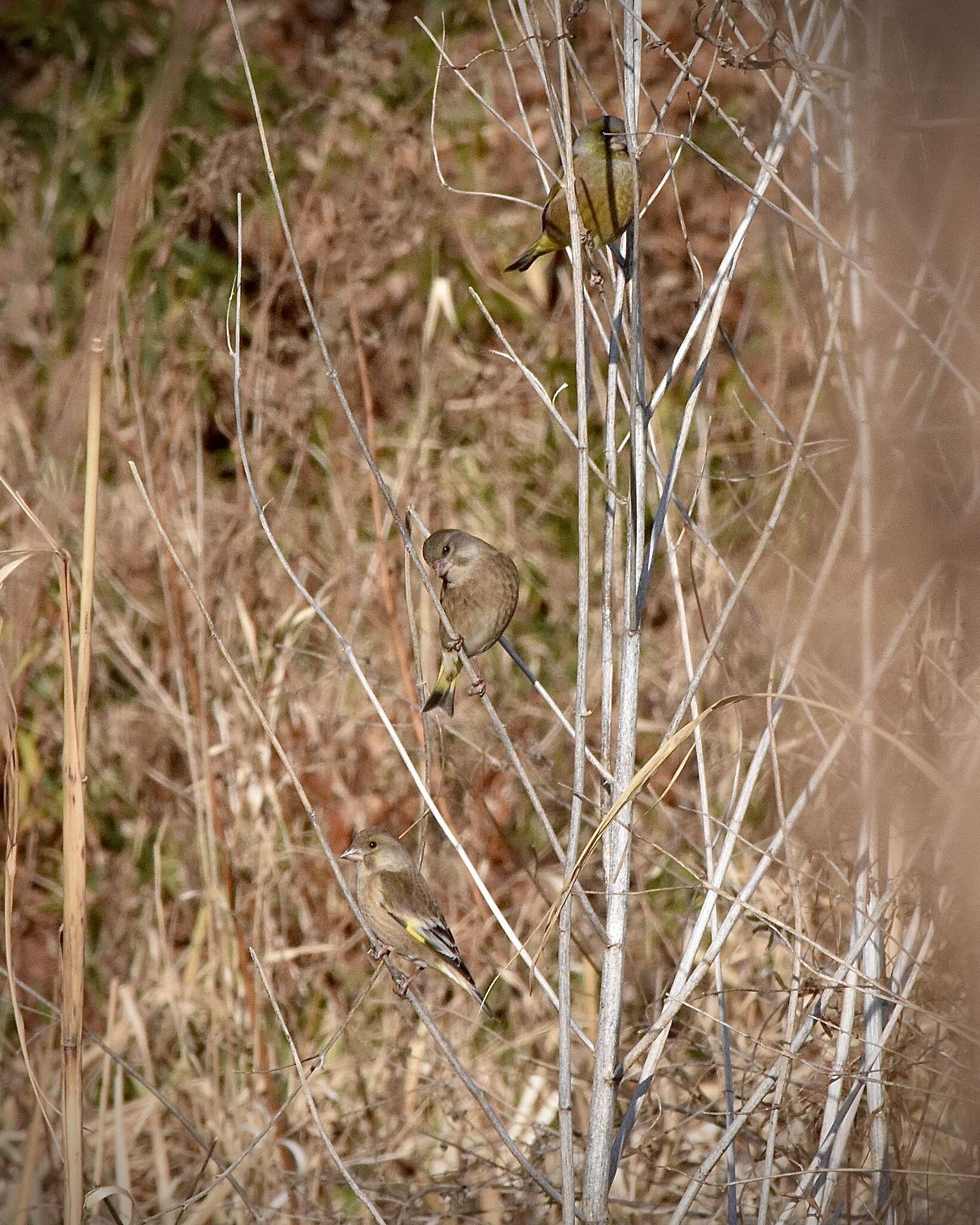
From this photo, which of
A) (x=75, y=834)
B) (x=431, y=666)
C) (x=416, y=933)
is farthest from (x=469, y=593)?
(x=75, y=834)

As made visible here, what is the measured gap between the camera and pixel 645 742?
4809 millimetres

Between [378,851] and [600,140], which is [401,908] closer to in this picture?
[378,851]

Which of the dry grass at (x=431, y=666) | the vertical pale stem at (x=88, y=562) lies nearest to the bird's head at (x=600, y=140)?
the dry grass at (x=431, y=666)

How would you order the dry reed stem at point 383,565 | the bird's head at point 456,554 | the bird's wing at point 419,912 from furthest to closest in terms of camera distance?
the dry reed stem at point 383,565, the bird's head at point 456,554, the bird's wing at point 419,912

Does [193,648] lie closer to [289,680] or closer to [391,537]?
[289,680]

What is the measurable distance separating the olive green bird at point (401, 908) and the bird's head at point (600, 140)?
145 centimetres

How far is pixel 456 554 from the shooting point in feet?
9.41

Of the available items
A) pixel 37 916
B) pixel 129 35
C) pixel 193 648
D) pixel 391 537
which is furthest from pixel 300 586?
pixel 129 35

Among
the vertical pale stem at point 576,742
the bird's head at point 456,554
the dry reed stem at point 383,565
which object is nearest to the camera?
the vertical pale stem at point 576,742

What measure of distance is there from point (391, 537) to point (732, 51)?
306 cm

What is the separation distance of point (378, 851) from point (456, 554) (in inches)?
28.2

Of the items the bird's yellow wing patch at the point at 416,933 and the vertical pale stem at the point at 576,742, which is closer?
the vertical pale stem at the point at 576,742

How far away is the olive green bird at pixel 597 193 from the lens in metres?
2.11

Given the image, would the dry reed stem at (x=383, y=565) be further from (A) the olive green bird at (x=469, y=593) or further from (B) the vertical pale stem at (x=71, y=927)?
(B) the vertical pale stem at (x=71, y=927)
